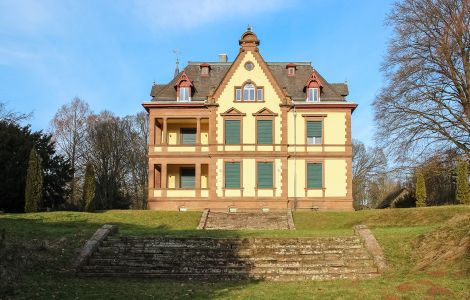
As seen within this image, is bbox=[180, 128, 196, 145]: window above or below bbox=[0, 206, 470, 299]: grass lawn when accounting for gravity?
above

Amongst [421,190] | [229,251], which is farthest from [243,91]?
[229,251]

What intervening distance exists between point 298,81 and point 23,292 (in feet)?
106

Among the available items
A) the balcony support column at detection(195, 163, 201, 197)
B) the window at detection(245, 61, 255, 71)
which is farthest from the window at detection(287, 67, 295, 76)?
the balcony support column at detection(195, 163, 201, 197)

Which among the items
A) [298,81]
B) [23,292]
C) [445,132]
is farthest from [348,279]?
[298,81]

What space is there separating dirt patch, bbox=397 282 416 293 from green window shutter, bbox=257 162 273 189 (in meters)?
24.8

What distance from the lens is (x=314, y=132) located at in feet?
130

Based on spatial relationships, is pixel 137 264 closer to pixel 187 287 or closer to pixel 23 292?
pixel 187 287

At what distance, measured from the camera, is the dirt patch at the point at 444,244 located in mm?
16406

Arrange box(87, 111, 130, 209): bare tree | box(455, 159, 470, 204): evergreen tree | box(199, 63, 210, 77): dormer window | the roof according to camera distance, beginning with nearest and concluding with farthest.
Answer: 1. box(455, 159, 470, 204): evergreen tree
2. the roof
3. box(199, 63, 210, 77): dormer window
4. box(87, 111, 130, 209): bare tree

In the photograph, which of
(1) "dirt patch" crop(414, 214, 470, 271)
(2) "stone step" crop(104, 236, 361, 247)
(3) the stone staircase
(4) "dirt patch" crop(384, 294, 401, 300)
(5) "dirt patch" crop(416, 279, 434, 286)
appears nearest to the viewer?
(4) "dirt patch" crop(384, 294, 401, 300)

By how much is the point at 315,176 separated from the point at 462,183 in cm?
1026

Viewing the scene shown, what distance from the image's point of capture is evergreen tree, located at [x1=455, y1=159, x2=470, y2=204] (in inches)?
1321

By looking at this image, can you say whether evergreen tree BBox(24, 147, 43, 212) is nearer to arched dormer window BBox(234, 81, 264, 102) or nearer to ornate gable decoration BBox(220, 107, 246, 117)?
ornate gable decoration BBox(220, 107, 246, 117)

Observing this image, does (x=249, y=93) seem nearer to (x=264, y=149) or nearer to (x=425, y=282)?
(x=264, y=149)
